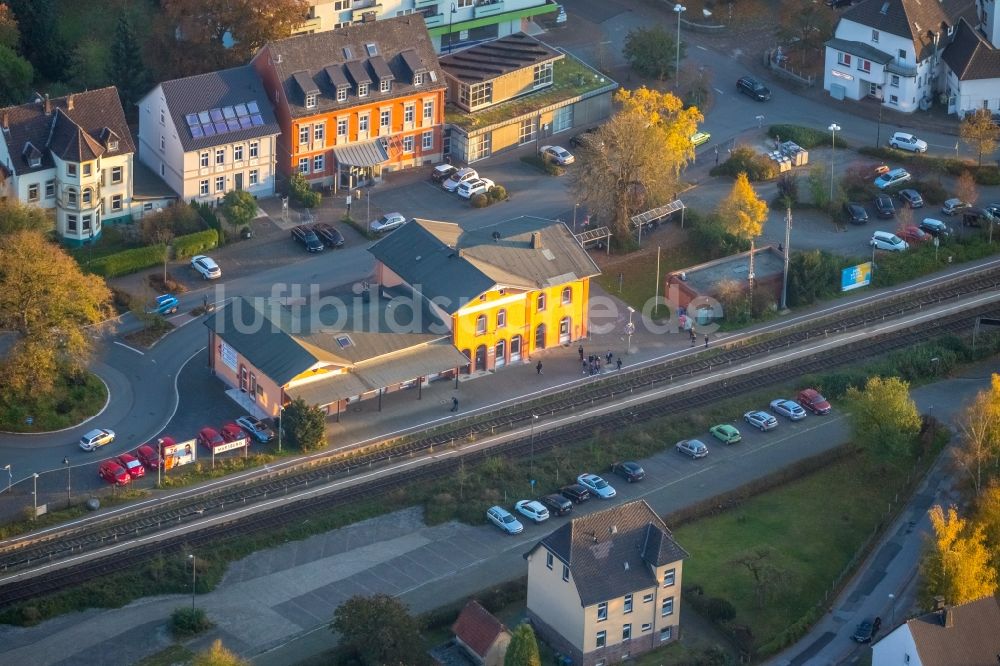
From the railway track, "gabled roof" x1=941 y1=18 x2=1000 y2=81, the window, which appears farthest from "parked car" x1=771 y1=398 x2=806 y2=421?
"gabled roof" x1=941 y1=18 x2=1000 y2=81

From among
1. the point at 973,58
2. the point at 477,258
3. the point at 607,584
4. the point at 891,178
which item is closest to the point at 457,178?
the point at 477,258

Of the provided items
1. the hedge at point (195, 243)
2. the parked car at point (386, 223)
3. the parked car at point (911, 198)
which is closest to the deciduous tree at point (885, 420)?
the parked car at point (911, 198)

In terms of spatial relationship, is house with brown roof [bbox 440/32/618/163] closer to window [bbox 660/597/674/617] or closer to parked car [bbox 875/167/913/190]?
parked car [bbox 875/167/913/190]

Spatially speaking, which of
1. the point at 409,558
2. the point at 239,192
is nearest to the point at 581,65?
the point at 239,192

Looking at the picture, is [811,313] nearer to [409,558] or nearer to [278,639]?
[409,558]

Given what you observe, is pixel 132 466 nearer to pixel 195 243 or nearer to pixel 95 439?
pixel 95 439

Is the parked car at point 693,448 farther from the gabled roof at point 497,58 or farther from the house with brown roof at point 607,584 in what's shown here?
the gabled roof at point 497,58
